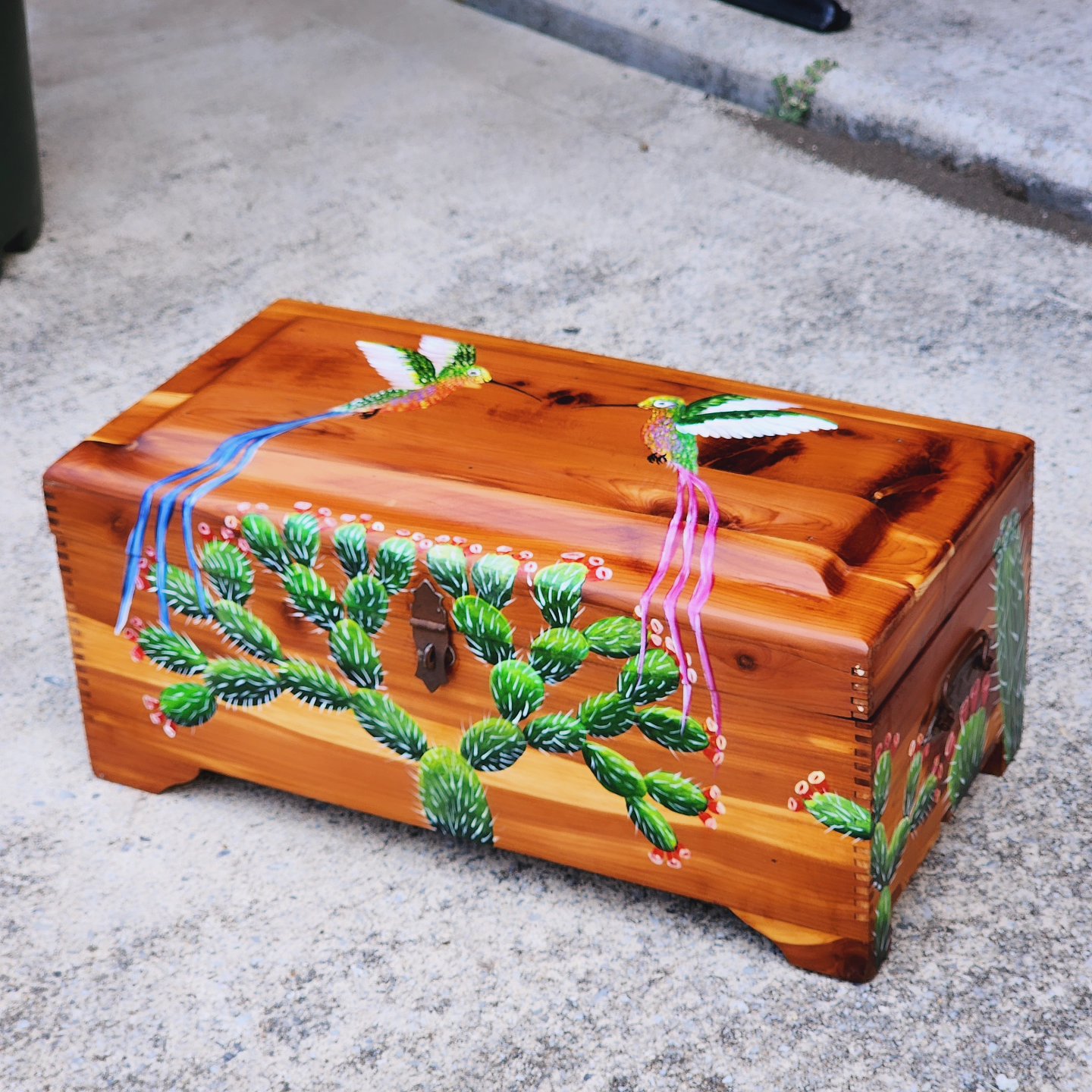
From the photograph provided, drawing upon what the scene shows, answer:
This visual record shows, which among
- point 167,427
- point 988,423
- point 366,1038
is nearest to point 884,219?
point 988,423

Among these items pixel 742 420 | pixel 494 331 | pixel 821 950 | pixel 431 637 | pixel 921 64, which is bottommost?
pixel 494 331

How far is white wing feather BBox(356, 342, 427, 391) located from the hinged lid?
0.04ft

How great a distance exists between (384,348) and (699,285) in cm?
123

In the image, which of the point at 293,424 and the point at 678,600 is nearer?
the point at 678,600

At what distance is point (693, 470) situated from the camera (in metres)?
1.43

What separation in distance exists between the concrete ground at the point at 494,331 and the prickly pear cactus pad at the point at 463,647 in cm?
13

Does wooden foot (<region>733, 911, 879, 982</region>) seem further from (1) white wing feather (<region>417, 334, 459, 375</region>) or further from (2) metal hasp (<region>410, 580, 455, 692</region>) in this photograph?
(1) white wing feather (<region>417, 334, 459, 375</region>)

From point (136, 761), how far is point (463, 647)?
46 cm

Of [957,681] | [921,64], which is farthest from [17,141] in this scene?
[957,681]

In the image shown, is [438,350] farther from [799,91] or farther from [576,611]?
[799,91]

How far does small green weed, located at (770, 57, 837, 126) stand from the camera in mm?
3314

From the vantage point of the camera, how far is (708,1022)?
53.5 inches

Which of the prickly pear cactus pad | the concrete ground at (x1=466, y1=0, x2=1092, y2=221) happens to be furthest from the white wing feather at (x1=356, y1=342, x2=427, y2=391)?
the concrete ground at (x1=466, y1=0, x2=1092, y2=221)

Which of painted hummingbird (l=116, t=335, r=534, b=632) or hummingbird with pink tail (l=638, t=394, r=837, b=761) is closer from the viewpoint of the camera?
hummingbird with pink tail (l=638, t=394, r=837, b=761)
